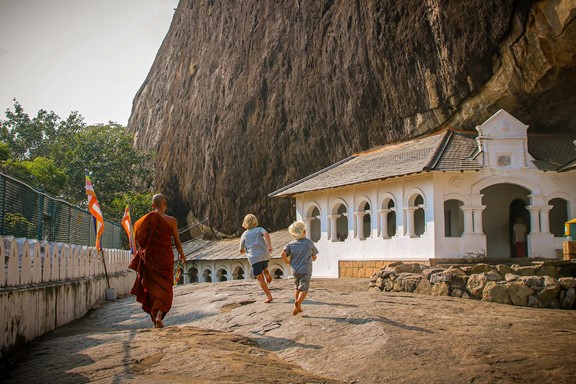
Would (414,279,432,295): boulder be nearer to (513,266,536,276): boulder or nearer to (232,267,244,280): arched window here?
(513,266,536,276): boulder

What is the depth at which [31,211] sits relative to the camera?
39.5 feet

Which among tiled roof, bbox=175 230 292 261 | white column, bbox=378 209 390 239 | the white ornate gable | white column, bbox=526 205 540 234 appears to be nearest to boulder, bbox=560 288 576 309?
Answer: the white ornate gable

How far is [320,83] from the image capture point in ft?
120

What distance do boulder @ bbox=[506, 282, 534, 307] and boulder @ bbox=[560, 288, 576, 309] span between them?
540 millimetres

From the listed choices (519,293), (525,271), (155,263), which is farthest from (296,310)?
(525,271)

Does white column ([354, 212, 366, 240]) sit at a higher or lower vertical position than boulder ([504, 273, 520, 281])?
higher

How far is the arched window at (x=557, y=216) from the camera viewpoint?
24828mm

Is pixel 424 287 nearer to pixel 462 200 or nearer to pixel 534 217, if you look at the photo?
pixel 462 200

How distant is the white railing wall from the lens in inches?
356

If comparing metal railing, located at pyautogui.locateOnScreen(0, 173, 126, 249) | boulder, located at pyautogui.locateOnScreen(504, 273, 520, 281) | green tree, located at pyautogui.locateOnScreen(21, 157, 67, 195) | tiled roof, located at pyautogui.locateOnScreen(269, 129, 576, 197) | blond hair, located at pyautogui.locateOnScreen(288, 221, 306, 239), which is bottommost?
boulder, located at pyautogui.locateOnScreen(504, 273, 520, 281)

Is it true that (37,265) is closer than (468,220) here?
Yes

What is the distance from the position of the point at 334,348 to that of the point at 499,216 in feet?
61.4

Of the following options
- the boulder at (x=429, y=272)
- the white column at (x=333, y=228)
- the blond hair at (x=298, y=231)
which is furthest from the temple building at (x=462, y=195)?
the blond hair at (x=298, y=231)

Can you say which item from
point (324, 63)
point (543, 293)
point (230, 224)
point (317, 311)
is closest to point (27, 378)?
point (317, 311)
